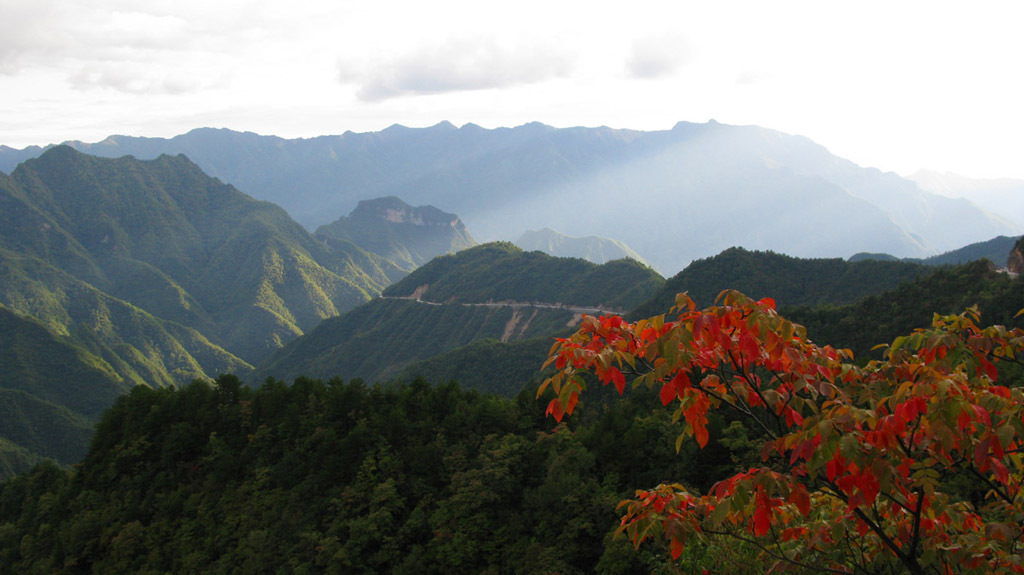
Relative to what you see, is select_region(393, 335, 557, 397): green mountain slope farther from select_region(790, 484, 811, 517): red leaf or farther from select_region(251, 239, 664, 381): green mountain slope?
select_region(790, 484, 811, 517): red leaf

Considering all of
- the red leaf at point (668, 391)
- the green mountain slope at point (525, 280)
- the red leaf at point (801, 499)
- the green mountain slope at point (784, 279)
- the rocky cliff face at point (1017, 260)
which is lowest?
the green mountain slope at point (525, 280)

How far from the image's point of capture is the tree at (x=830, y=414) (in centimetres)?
450

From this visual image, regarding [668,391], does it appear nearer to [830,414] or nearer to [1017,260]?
[830,414]

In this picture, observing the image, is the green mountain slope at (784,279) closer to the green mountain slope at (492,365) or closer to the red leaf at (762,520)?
the green mountain slope at (492,365)

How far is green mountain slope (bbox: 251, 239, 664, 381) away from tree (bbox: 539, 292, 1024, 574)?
112054 mm

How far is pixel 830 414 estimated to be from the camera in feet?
15.3

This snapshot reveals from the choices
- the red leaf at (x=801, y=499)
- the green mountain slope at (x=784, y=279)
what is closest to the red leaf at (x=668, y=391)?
the red leaf at (x=801, y=499)

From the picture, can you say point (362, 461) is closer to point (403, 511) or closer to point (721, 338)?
point (403, 511)

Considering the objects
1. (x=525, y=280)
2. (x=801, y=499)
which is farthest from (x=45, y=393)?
(x=801, y=499)

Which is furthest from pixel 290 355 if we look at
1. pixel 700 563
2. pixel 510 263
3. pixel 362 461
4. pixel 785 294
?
pixel 700 563

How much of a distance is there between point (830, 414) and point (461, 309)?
15428cm

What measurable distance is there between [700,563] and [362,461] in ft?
80.2

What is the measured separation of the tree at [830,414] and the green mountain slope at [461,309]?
4412 inches

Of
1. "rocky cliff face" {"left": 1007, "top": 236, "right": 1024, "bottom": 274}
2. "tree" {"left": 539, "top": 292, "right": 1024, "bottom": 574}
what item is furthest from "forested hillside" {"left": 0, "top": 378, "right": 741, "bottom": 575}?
"rocky cliff face" {"left": 1007, "top": 236, "right": 1024, "bottom": 274}
